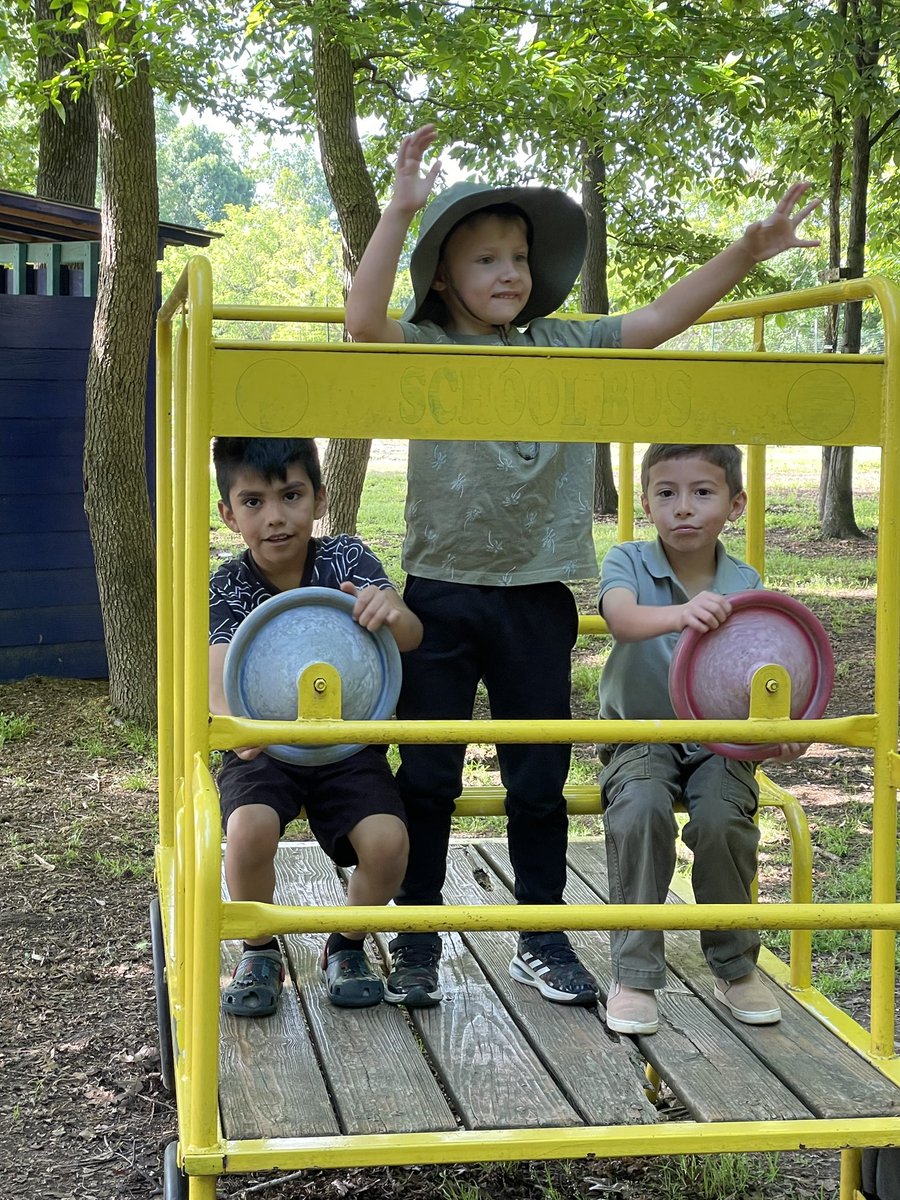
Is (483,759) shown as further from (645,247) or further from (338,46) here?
(645,247)

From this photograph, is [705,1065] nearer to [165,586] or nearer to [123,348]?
[165,586]

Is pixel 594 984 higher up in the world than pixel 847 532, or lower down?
lower down

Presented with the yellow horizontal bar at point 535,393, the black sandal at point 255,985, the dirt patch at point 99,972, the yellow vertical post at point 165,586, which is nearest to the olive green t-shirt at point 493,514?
the yellow vertical post at point 165,586

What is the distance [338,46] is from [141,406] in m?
2.33

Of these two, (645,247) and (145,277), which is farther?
(645,247)

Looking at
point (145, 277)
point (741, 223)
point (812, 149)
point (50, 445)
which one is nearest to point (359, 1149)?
point (145, 277)

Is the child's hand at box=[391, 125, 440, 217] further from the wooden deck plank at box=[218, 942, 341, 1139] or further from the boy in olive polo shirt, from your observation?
the wooden deck plank at box=[218, 942, 341, 1139]

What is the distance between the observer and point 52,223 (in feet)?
24.7

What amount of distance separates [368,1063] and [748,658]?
3.08 ft

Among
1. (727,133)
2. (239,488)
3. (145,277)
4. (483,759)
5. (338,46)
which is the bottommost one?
(483,759)

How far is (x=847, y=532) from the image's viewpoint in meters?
13.0

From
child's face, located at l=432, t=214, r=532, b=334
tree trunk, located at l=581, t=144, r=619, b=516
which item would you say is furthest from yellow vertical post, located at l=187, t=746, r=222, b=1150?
tree trunk, located at l=581, t=144, r=619, b=516

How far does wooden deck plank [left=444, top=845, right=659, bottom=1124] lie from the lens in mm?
2117

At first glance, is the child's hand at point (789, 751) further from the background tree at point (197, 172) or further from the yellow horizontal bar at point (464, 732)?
the background tree at point (197, 172)
